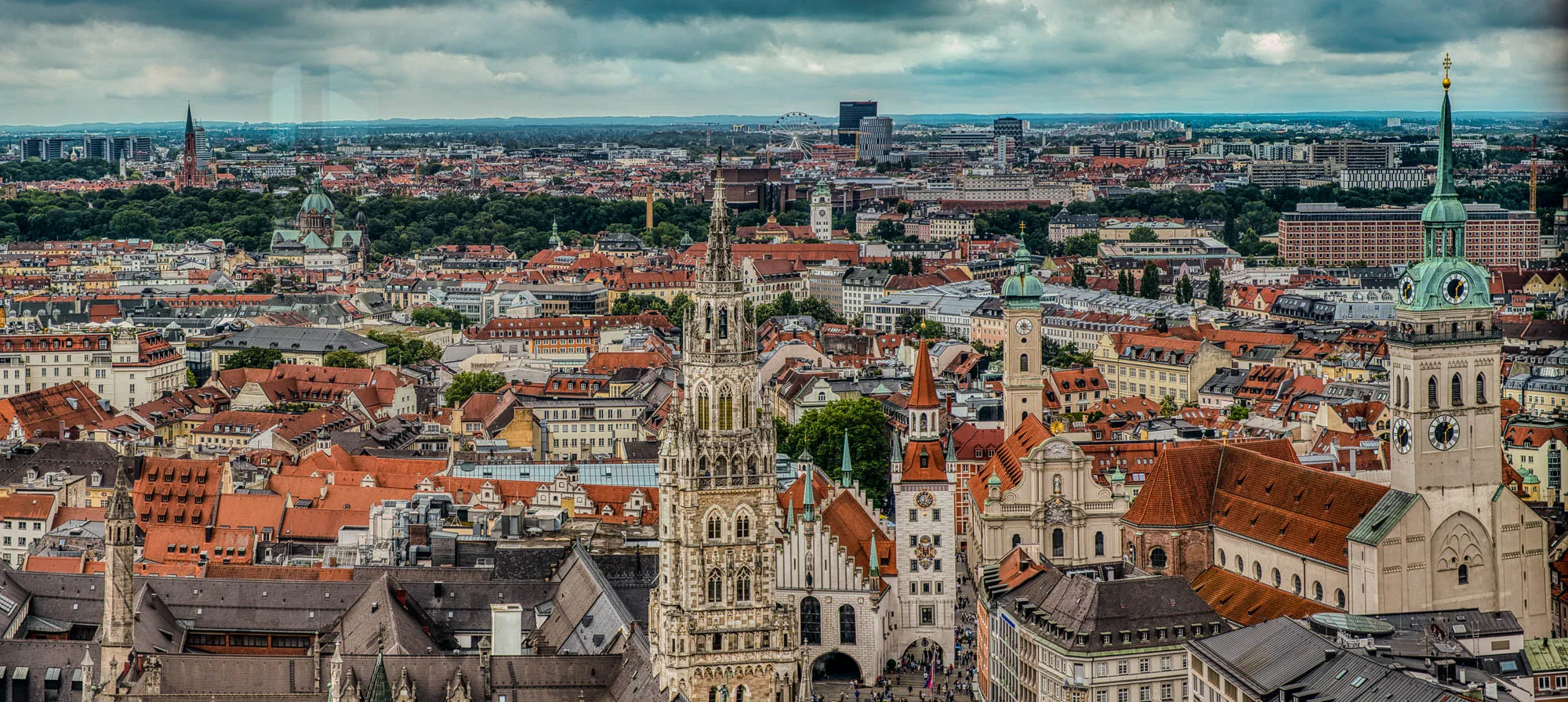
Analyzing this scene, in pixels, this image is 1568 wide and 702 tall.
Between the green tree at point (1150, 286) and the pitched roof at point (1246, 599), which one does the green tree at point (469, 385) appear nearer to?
the pitched roof at point (1246, 599)

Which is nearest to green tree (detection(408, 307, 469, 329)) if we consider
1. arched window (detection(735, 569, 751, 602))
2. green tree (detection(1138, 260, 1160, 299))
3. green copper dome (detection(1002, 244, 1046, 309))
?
green tree (detection(1138, 260, 1160, 299))

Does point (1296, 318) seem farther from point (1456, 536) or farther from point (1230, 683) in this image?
point (1230, 683)

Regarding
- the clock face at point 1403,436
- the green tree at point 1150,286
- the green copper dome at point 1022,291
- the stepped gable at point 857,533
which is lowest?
the stepped gable at point 857,533

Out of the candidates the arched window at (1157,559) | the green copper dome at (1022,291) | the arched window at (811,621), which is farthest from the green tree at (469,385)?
the arched window at (1157,559)

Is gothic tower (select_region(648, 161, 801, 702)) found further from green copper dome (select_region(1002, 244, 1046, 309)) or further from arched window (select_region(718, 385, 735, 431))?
green copper dome (select_region(1002, 244, 1046, 309))

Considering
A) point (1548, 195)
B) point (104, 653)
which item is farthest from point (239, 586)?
point (1548, 195)

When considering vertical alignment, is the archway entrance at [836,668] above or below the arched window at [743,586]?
below

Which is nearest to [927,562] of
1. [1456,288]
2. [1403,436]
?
[1403,436]
